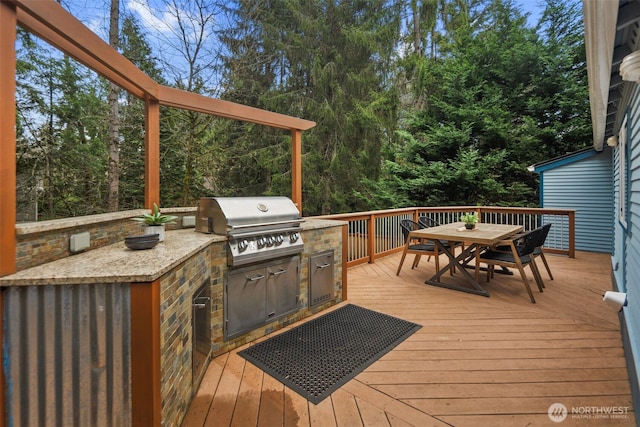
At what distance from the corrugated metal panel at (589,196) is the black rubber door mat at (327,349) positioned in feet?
18.8

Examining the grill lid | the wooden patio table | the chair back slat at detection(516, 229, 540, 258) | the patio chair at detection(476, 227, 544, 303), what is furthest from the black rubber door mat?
the chair back slat at detection(516, 229, 540, 258)

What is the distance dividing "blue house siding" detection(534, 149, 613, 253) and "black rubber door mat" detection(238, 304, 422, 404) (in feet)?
18.8

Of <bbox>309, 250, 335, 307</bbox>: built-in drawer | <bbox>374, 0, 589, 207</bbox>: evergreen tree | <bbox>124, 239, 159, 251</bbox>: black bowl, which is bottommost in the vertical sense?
<bbox>309, 250, 335, 307</bbox>: built-in drawer

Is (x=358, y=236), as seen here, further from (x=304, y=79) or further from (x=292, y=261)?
(x=304, y=79)

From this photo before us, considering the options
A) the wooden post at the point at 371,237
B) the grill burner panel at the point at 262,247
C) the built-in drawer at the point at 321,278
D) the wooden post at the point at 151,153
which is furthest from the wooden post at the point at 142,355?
the wooden post at the point at 371,237

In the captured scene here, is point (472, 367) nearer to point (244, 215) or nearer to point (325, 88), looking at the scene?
point (244, 215)

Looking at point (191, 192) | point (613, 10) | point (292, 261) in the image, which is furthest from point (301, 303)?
point (191, 192)

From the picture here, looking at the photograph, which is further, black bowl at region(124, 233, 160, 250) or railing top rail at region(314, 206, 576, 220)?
railing top rail at region(314, 206, 576, 220)

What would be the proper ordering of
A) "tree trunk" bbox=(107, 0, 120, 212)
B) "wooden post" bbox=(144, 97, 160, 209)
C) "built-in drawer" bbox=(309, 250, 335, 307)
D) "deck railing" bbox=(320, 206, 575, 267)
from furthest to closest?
"deck railing" bbox=(320, 206, 575, 267) < "tree trunk" bbox=(107, 0, 120, 212) < "built-in drawer" bbox=(309, 250, 335, 307) < "wooden post" bbox=(144, 97, 160, 209)

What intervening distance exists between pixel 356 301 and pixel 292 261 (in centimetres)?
111

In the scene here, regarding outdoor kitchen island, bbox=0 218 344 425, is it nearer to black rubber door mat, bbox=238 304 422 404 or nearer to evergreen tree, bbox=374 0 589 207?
black rubber door mat, bbox=238 304 422 404

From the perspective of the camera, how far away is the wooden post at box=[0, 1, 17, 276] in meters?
1.39

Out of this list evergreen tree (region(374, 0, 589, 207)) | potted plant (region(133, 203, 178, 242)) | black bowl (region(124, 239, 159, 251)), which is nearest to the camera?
black bowl (region(124, 239, 159, 251))

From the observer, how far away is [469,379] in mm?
2104
